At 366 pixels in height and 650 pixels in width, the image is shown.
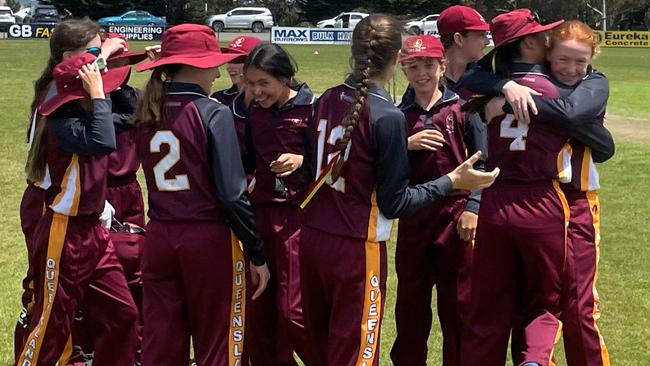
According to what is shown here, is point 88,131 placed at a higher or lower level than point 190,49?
lower

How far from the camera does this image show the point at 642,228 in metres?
9.29

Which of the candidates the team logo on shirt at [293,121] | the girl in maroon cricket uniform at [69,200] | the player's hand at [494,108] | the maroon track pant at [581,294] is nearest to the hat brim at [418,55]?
the player's hand at [494,108]

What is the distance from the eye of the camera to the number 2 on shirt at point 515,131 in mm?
4117

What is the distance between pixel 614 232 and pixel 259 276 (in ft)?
19.8

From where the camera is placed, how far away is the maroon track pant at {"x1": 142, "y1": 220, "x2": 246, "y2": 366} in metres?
3.86

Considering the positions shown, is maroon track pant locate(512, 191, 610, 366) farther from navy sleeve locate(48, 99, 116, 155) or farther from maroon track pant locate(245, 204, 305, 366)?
navy sleeve locate(48, 99, 116, 155)

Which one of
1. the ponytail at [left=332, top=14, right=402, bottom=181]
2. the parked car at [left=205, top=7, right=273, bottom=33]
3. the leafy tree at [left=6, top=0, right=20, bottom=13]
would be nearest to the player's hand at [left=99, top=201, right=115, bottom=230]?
the ponytail at [left=332, top=14, right=402, bottom=181]

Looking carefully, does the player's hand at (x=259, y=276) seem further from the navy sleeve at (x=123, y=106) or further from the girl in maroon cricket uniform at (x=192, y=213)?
the navy sleeve at (x=123, y=106)

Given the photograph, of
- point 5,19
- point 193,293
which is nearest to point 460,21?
point 193,293

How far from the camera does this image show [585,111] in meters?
3.99

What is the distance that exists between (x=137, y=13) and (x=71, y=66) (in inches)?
2025

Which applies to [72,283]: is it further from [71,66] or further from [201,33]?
[201,33]

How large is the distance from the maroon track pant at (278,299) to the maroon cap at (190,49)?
1173mm

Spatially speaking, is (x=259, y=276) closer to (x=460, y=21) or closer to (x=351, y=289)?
(x=351, y=289)
